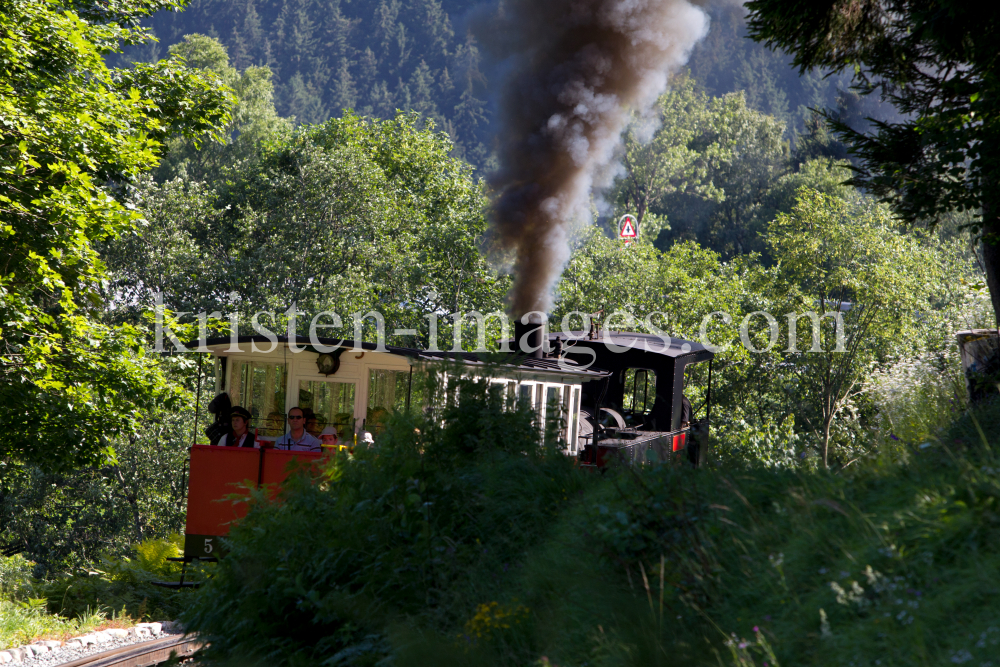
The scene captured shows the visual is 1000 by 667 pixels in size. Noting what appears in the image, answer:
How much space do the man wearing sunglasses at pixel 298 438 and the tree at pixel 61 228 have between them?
9.51ft

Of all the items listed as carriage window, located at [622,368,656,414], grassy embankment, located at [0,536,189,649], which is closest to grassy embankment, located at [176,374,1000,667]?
grassy embankment, located at [0,536,189,649]

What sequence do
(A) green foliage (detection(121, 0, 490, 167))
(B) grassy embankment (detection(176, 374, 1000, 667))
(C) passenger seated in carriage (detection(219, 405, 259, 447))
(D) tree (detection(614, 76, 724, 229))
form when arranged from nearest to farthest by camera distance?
1. (B) grassy embankment (detection(176, 374, 1000, 667))
2. (C) passenger seated in carriage (detection(219, 405, 259, 447))
3. (D) tree (detection(614, 76, 724, 229))
4. (A) green foliage (detection(121, 0, 490, 167))

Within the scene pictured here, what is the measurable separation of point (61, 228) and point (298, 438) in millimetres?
3883

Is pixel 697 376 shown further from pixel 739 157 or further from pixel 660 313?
pixel 739 157

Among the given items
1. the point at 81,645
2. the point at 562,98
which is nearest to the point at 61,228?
the point at 81,645

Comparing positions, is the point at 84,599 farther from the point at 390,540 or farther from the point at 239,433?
the point at 390,540

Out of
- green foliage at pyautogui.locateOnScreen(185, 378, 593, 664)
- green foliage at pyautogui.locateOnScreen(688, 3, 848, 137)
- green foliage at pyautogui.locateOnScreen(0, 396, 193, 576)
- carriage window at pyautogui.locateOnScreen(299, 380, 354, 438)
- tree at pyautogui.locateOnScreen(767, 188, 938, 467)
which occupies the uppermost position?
green foliage at pyautogui.locateOnScreen(688, 3, 848, 137)

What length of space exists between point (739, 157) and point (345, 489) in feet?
174

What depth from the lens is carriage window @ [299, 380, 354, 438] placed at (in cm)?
1005

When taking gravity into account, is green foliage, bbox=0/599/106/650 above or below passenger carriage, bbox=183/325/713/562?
below

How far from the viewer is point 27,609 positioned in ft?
31.8

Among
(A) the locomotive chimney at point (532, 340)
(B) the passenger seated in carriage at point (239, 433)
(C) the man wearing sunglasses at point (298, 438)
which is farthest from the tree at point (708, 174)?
(B) the passenger seated in carriage at point (239, 433)

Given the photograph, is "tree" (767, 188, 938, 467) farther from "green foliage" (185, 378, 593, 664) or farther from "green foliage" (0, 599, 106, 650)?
"green foliage" (0, 599, 106, 650)

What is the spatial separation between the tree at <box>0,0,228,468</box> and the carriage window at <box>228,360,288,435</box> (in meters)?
1.77
